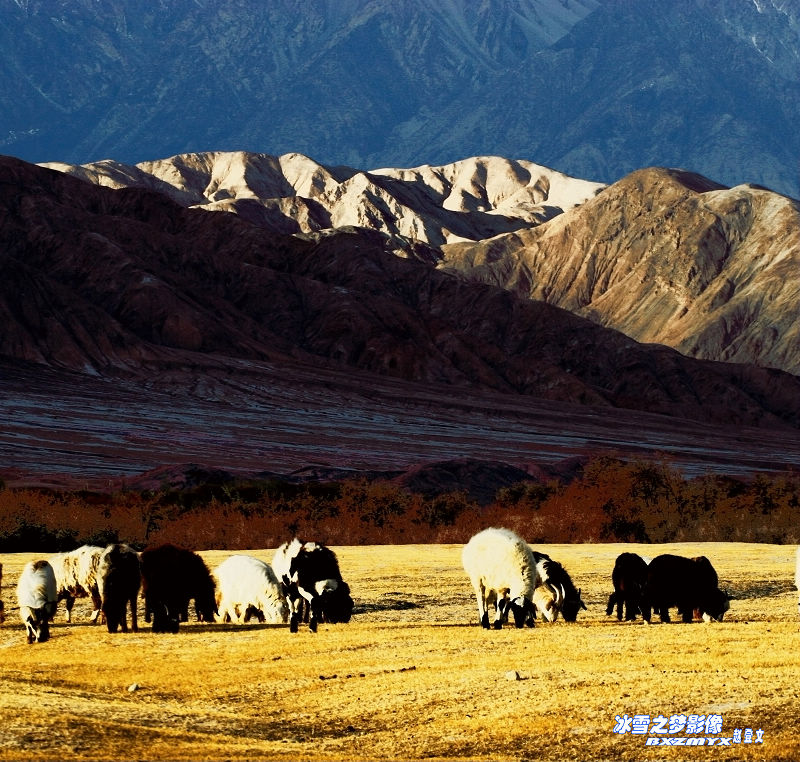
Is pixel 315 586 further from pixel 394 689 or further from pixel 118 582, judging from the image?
pixel 394 689

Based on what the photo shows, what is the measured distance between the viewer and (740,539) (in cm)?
5091

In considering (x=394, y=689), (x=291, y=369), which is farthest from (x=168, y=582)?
(x=291, y=369)

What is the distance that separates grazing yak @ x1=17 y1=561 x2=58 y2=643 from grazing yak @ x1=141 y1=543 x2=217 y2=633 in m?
1.41

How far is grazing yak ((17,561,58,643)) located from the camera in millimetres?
19500

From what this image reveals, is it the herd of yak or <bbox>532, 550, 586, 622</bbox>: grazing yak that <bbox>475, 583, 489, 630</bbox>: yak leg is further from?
<bbox>532, 550, 586, 622</bbox>: grazing yak

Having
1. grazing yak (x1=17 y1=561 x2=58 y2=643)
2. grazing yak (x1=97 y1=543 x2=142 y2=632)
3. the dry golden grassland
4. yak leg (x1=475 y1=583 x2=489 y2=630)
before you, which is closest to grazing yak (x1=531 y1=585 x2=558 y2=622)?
the dry golden grassland

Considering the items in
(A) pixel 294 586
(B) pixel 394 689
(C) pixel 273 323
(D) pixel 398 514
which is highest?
(C) pixel 273 323

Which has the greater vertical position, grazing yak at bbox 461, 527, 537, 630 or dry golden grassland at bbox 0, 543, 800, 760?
grazing yak at bbox 461, 527, 537, 630

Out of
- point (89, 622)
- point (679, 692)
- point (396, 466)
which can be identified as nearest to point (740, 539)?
point (89, 622)

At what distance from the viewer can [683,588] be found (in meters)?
21.3

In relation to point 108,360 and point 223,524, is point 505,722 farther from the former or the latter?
point 108,360

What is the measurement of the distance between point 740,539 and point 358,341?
123 metres

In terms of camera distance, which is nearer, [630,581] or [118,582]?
[118,582]

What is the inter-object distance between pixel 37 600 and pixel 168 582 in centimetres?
200
